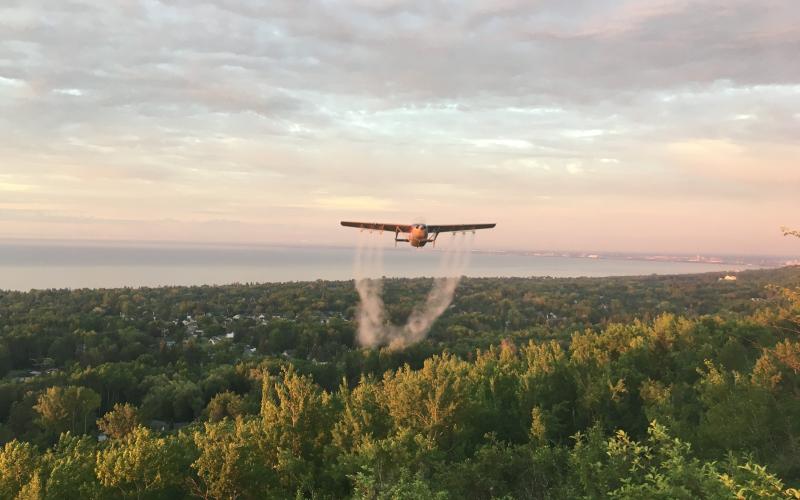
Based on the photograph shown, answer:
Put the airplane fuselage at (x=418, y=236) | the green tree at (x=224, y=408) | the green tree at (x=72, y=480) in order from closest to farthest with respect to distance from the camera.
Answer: the green tree at (x=72, y=480) < the airplane fuselage at (x=418, y=236) < the green tree at (x=224, y=408)

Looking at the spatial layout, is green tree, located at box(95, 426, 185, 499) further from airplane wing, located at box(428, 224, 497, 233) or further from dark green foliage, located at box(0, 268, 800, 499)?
airplane wing, located at box(428, 224, 497, 233)

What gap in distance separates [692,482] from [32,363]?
100718 mm

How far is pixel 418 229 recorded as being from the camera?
4762 cm

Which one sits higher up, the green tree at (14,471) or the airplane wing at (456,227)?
the airplane wing at (456,227)

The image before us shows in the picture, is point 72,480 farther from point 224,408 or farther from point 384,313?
point 384,313

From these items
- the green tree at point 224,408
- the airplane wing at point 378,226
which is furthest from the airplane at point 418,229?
the green tree at point 224,408

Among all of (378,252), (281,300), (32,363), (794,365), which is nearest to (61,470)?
(794,365)

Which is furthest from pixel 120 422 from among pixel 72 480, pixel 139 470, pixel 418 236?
pixel 418 236

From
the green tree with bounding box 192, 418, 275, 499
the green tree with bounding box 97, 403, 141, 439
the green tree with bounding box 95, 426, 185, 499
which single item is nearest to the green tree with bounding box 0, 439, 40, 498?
the green tree with bounding box 95, 426, 185, 499

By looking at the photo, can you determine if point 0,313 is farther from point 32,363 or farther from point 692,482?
point 692,482

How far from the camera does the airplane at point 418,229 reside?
47.4 meters

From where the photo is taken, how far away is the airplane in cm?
4741

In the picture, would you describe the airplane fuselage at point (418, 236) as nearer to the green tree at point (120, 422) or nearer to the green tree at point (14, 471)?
the green tree at point (14, 471)

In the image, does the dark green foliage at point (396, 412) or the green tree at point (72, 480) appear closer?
the green tree at point (72, 480)
